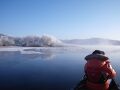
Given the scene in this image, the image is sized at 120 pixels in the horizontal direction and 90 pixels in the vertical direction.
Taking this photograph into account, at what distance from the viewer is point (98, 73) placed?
4.75m

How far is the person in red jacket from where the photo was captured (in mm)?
4691

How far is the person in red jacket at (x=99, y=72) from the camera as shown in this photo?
185 inches

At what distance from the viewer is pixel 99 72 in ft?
15.5

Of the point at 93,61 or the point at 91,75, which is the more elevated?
the point at 93,61

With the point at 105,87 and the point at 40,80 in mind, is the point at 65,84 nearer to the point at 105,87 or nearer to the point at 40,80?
the point at 40,80

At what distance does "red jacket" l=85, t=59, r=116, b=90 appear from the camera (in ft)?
15.4

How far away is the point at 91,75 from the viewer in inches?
190

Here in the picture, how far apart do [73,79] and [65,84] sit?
35.2 inches

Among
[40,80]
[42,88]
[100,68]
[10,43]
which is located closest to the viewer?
[100,68]

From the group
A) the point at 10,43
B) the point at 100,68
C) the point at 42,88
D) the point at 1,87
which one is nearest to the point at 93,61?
the point at 100,68

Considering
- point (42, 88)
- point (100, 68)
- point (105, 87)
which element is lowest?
point (42, 88)

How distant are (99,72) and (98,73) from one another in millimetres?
33

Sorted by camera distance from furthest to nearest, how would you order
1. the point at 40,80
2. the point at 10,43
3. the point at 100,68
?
1. the point at 10,43
2. the point at 40,80
3. the point at 100,68

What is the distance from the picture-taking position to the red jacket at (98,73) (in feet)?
15.4
